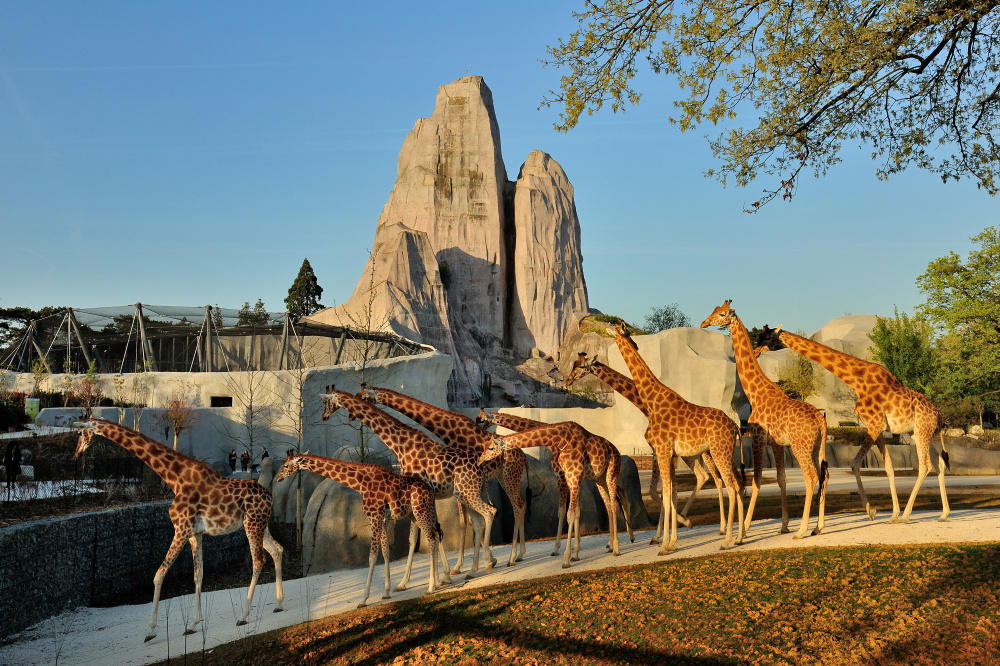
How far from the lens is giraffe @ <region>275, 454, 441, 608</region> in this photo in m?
10.5

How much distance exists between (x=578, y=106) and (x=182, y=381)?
30.1 m

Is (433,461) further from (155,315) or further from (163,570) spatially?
(155,315)

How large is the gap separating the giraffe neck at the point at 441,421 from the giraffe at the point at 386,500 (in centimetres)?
148

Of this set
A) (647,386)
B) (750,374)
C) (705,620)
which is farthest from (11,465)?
(750,374)

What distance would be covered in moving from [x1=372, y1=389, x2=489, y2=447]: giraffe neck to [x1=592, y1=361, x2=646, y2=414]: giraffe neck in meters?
2.44

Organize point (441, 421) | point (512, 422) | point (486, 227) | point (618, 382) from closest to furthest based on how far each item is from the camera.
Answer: point (441, 421)
point (618, 382)
point (512, 422)
point (486, 227)

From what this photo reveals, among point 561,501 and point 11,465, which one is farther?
point 11,465

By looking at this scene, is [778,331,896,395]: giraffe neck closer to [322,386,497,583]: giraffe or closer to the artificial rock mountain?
[322,386,497,583]: giraffe

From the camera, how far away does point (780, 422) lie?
11953 mm

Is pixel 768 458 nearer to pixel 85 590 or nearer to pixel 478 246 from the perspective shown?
pixel 85 590

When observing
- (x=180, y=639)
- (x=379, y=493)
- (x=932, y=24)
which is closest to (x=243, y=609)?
(x=180, y=639)

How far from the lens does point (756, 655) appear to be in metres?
7.62

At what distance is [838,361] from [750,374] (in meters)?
1.60

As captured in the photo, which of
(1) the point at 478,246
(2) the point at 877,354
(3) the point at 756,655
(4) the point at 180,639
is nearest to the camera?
(3) the point at 756,655
